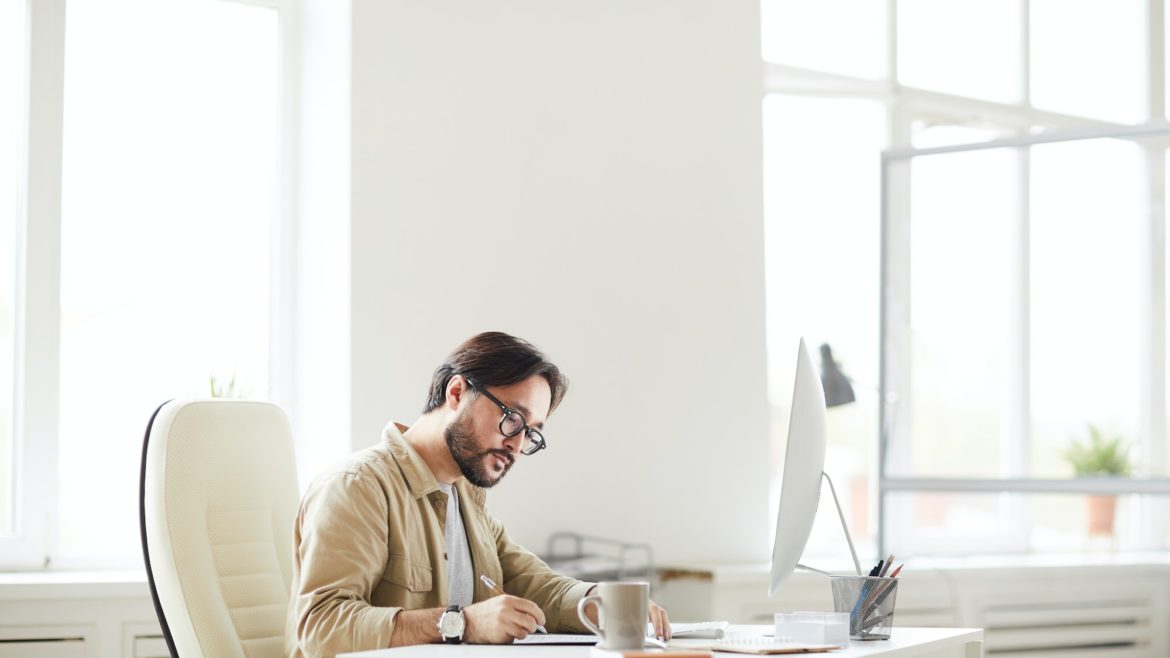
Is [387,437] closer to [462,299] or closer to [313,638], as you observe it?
[313,638]

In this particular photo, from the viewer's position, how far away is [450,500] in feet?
7.64

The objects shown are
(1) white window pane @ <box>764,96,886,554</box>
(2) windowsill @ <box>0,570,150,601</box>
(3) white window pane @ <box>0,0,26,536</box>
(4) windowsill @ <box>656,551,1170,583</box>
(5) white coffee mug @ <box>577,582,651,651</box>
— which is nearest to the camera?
(5) white coffee mug @ <box>577,582,651,651</box>

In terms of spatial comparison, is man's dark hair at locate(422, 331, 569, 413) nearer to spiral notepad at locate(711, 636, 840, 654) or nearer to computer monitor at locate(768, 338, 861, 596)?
computer monitor at locate(768, 338, 861, 596)

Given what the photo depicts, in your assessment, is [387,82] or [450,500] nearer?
[450,500]

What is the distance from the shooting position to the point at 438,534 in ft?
7.25

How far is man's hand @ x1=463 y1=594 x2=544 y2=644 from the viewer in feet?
6.24

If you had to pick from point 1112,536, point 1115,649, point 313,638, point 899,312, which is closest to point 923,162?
point 899,312

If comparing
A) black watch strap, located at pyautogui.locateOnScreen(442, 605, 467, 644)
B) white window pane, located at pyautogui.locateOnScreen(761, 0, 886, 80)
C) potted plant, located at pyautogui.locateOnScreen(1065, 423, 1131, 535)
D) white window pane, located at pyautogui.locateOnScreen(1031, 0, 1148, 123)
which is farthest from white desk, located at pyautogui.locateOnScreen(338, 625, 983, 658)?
white window pane, located at pyautogui.locateOnScreen(1031, 0, 1148, 123)

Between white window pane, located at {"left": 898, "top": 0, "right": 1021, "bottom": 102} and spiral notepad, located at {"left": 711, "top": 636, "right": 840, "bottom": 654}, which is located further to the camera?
white window pane, located at {"left": 898, "top": 0, "right": 1021, "bottom": 102}

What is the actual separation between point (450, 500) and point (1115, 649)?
2.81m

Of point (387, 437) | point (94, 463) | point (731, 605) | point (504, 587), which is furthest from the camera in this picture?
point (731, 605)

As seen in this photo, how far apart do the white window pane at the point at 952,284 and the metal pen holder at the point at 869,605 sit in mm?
2122

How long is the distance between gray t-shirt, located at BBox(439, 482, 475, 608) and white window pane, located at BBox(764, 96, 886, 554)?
7.34ft

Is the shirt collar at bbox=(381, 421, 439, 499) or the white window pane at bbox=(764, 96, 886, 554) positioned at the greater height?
the white window pane at bbox=(764, 96, 886, 554)
